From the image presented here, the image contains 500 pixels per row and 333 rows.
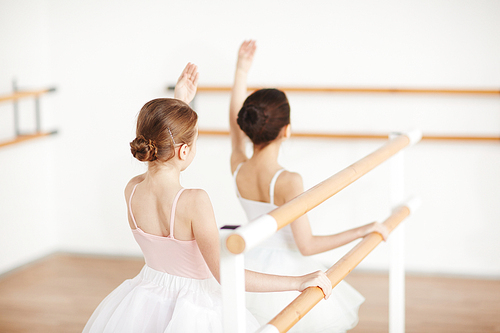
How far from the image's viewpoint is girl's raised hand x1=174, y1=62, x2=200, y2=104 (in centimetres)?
166

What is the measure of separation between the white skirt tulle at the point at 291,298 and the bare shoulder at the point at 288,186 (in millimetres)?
192

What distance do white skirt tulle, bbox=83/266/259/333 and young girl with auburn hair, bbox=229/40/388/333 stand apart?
36 cm

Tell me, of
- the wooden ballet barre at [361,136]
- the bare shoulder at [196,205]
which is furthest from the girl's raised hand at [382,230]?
the wooden ballet barre at [361,136]

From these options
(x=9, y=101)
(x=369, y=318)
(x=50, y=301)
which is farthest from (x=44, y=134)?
(x=369, y=318)

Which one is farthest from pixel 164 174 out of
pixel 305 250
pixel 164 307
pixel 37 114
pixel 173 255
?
pixel 37 114

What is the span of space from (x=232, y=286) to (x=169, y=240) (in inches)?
17.4

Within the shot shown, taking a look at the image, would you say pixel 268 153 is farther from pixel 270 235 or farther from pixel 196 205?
pixel 270 235

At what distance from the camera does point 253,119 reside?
1.69 metres

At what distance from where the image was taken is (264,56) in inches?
117

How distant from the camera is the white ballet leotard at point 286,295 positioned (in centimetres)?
171

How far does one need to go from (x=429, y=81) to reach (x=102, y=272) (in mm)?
2001

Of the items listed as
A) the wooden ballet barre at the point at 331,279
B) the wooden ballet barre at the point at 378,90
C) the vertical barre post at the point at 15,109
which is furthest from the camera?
the vertical barre post at the point at 15,109

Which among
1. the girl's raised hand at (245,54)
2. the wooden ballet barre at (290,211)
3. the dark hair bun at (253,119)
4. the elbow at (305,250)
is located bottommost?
the elbow at (305,250)

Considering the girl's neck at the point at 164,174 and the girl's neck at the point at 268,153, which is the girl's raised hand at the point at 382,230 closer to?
the girl's neck at the point at 268,153
